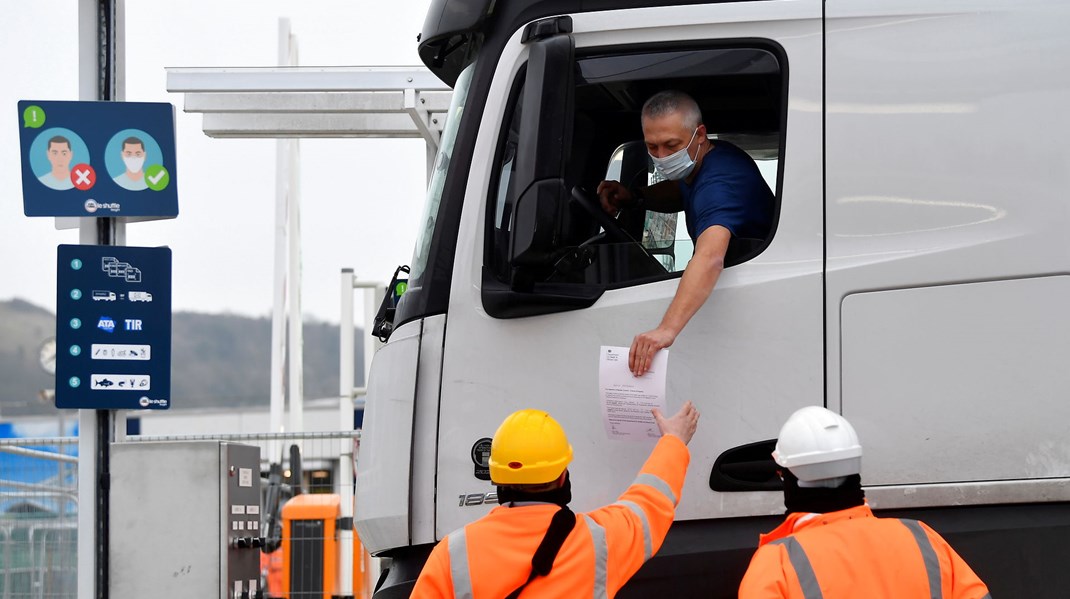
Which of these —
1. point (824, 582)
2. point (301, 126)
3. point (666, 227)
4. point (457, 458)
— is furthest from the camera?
point (301, 126)

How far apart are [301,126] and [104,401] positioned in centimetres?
266

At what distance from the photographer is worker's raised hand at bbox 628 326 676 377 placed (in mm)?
3461

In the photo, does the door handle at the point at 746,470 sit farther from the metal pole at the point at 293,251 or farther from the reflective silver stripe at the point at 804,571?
the metal pole at the point at 293,251

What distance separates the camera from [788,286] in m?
3.53

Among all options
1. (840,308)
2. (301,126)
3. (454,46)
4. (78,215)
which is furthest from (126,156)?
(840,308)

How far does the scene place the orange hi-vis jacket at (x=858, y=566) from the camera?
2.70 m

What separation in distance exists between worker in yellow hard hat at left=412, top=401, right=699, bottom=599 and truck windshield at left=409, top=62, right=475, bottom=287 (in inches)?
40.0

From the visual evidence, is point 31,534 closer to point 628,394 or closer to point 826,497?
point 628,394

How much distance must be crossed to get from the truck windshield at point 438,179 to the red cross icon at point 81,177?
2.68 metres

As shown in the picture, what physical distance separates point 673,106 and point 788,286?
2.49 ft

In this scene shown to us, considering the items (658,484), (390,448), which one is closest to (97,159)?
(390,448)

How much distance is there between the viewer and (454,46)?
13.9ft

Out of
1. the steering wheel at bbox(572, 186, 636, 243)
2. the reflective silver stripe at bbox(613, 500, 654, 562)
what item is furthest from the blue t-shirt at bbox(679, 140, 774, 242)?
the reflective silver stripe at bbox(613, 500, 654, 562)

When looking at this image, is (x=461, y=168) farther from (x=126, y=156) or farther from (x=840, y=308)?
(x=126, y=156)
